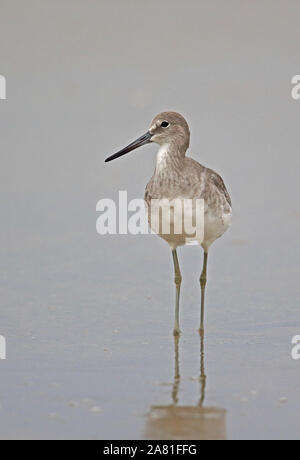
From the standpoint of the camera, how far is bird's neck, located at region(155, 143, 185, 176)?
687 centimetres

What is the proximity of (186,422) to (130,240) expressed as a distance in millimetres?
3675

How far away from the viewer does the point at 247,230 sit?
30.1 feet

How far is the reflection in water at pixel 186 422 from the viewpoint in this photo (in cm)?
520

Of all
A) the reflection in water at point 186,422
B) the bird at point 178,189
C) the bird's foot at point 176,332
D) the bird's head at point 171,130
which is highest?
the bird's head at point 171,130

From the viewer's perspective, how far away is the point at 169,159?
6.93m

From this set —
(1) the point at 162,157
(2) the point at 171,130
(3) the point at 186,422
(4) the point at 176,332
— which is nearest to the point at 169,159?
(1) the point at 162,157

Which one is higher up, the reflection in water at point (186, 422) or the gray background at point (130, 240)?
the gray background at point (130, 240)

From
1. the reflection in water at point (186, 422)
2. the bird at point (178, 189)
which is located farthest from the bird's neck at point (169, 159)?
the reflection in water at point (186, 422)

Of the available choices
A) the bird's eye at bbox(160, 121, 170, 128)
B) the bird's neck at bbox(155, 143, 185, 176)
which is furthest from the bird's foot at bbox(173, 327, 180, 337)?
the bird's eye at bbox(160, 121, 170, 128)

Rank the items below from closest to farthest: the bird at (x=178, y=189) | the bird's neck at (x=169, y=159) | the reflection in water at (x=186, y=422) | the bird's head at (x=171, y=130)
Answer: the reflection in water at (x=186, y=422) → the bird at (x=178, y=189) → the bird's neck at (x=169, y=159) → the bird's head at (x=171, y=130)

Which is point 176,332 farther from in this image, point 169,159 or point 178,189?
point 169,159

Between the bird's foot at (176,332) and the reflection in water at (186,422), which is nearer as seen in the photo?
the reflection in water at (186,422)

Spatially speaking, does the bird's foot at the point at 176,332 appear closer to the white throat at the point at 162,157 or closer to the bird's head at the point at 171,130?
the white throat at the point at 162,157

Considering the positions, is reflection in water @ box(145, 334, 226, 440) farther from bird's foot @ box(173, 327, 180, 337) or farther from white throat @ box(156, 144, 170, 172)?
white throat @ box(156, 144, 170, 172)
